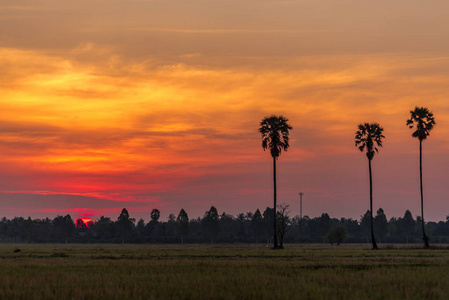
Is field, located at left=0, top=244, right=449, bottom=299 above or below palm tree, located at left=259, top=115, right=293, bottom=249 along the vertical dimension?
below

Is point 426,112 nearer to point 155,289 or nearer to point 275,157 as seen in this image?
point 275,157

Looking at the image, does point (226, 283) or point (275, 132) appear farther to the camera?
point (275, 132)

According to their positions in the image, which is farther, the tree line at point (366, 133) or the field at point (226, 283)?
the tree line at point (366, 133)

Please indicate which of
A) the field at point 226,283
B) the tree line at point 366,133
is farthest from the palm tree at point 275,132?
the field at point 226,283

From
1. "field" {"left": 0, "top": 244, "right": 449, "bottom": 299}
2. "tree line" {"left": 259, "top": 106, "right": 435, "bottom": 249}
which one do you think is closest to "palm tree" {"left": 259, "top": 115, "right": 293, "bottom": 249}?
"tree line" {"left": 259, "top": 106, "right": 435, "bottom": 249}

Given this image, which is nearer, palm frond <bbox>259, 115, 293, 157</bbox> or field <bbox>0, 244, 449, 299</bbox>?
field <bbox>0, 244, 449, 299</bbox>

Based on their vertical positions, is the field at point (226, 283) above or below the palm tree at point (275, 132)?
below

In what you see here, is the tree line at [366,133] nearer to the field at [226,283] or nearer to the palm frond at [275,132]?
the palm frond at [275,132]

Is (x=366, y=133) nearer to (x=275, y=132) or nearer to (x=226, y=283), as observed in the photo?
(x=275, y=132)

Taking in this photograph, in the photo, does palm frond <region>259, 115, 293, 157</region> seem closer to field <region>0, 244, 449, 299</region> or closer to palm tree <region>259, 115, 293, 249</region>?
palm tree <region>259, 115, 293, 249</region>

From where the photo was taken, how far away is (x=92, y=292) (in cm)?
2902

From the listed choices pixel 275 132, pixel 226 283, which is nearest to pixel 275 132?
pixel 275 132

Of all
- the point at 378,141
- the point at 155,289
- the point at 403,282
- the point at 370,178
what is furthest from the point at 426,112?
the point at 155,289

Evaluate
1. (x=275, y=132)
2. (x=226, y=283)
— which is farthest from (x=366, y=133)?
(x=226, y=283)
